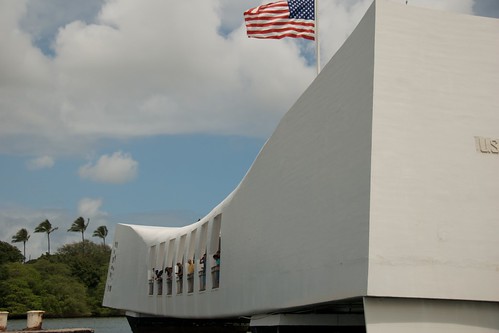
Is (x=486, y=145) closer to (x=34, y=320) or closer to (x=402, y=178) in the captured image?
(x=402, y=178)

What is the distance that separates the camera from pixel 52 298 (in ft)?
195

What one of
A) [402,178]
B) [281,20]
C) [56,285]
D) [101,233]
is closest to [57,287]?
[56,285]

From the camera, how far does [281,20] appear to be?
1530 cm

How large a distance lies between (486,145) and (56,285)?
185 feet

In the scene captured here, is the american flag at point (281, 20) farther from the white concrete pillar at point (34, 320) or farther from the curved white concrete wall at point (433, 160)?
the white concrete pillar at point (34, 320)

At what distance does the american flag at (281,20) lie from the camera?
600 inches

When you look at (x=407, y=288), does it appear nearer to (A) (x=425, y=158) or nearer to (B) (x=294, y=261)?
(A) (x=425, y=158)

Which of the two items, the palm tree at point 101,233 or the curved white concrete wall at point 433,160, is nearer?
the curved white concrete wall at point 433,160

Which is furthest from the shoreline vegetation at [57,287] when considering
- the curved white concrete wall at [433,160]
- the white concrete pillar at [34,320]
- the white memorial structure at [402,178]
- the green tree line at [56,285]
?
the curved white concrete wall at [433,160]

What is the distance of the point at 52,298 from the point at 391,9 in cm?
5501

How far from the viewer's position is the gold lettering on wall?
11031mm

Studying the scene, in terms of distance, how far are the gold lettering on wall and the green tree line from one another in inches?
2141

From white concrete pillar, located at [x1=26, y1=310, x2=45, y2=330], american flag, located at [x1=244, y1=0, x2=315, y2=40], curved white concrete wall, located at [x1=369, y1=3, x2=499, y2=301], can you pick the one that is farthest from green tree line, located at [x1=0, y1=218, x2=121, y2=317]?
curved white concrete wall, located at [x1=369, y1=3, x2=499, y2=301]

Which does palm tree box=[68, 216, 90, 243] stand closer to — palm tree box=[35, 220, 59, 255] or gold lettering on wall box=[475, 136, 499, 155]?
palm tree box=[35, 220, 59, 255]
